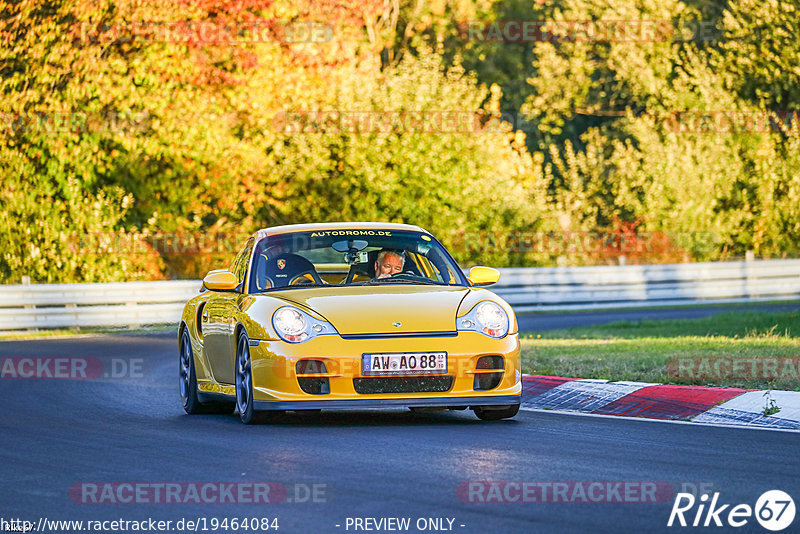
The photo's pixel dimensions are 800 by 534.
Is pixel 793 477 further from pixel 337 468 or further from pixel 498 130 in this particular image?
pixel 498 130

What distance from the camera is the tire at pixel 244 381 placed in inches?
428

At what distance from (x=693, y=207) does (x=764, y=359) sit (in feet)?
73.9

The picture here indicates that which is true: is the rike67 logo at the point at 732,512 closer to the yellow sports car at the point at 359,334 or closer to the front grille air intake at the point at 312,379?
the yellow sports car at the point at 359,334

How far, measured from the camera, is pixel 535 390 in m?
Answer: 13.2

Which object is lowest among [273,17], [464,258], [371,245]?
[464,258]

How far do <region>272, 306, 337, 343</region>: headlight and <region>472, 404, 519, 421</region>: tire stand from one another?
55.0 inches

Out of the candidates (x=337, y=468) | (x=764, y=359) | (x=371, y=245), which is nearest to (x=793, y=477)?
(x=337, y=468)
